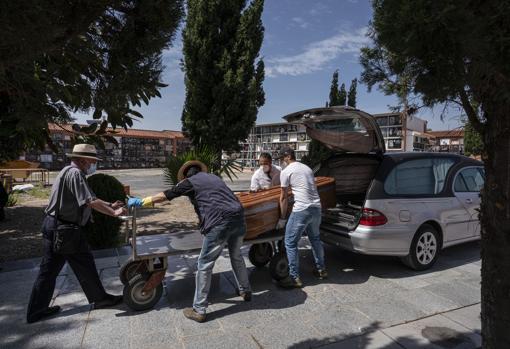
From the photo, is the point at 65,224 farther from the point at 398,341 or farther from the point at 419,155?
the point at 419,155

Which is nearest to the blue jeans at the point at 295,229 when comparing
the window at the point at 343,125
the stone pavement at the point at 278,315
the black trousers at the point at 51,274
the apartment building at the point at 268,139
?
the stone pavement at the point at 278,315

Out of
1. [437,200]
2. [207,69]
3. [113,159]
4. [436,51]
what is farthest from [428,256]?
[113,159]

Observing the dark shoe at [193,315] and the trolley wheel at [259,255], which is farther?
the trolley wheel at [259,255]

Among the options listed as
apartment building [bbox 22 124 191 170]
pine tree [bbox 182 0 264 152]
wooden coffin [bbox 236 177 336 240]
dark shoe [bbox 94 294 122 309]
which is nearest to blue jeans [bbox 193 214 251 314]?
wooden coffin [bbox 236 177 336 240]

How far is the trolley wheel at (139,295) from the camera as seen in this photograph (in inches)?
141

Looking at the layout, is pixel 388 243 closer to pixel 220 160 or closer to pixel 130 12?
pixel 130 12

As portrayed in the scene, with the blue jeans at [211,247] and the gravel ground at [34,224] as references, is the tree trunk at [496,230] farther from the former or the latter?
the gravel ground at [34,224]

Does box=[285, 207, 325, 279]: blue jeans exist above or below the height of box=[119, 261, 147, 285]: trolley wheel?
above

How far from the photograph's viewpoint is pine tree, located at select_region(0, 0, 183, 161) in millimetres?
1565

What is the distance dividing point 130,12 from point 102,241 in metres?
4.75

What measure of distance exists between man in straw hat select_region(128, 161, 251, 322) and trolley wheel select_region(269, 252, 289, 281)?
714mm

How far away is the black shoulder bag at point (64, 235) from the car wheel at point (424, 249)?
429 cm

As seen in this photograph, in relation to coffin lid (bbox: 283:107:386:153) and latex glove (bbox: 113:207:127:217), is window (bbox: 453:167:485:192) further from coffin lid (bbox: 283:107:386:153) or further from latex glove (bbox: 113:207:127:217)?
latex glove (bbox: 113:207:127:217)

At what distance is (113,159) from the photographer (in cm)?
4972
